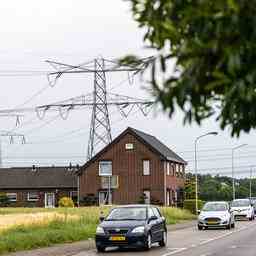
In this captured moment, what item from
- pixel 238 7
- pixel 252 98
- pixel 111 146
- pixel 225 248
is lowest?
pixel 225 248

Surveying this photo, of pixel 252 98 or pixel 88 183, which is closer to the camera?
pixel 252 98

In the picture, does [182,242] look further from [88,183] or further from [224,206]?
[88,183]

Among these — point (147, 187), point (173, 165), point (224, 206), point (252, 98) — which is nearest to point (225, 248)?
point (224, 206)

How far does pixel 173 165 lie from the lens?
3506 inches

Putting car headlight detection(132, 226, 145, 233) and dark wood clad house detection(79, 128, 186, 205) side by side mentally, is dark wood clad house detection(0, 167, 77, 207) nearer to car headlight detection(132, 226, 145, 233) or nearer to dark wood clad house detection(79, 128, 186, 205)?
dark wood clad house detection(79, 128, 186, 205)

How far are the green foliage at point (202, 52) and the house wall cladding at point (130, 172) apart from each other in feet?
250

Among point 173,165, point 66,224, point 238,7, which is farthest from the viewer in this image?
point 173,165

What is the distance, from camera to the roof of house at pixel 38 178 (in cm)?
9225

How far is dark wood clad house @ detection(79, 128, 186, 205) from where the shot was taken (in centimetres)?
Answer: 8256

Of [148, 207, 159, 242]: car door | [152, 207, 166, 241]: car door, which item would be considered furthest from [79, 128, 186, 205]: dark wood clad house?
[148, 207, 159, 242]: car door

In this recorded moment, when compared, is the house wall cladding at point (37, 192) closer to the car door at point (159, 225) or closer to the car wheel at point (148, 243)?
the car door at point (159, 225)

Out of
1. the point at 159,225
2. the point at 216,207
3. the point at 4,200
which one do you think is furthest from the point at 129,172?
the point at 159,225

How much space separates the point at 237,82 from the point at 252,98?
1.31 feet

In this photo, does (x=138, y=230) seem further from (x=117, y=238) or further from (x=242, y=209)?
(x=242, y=209)
